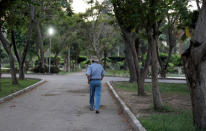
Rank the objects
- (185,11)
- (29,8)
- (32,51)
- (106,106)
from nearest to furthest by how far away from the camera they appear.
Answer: (106,106)
(185,11)
(29,8)
(32,51)

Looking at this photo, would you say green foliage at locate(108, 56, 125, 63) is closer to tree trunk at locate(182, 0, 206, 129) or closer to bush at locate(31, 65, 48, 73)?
bush at locate(31, 65, 48, 73)

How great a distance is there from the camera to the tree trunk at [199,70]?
19.6 ft

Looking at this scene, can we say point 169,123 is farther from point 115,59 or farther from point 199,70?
point 115,59

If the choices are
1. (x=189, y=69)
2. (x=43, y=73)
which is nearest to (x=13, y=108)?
(x=189, y=69)

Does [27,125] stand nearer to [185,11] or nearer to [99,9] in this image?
[185,11]

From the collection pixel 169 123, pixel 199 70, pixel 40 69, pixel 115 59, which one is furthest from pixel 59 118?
pixel 115 59

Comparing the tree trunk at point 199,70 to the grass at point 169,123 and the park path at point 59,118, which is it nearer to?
the grass at point 169,123

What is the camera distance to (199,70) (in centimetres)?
600

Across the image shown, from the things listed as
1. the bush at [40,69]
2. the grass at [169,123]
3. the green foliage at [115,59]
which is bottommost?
the grass at [169,123]

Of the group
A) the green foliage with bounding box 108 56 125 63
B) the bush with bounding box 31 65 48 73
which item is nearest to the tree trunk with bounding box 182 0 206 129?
the bush with bounding box 31 65 48 73

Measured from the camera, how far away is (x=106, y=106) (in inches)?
408

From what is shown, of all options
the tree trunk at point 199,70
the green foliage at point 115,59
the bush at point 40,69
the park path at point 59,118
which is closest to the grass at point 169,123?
the tree trunk at point 199,70

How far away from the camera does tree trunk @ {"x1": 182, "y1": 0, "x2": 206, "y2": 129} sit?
596 cm

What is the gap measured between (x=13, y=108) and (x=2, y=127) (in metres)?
3.05
